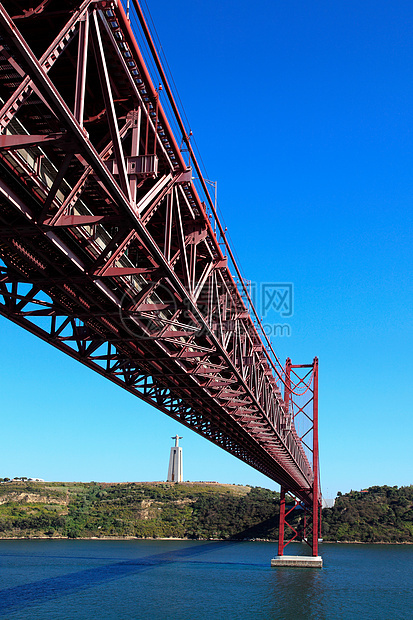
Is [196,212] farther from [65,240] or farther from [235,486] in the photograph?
[235,486]

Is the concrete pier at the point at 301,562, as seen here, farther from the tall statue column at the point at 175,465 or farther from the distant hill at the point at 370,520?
the tall statue column at the point at 175,465

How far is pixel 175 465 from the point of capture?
151125mm

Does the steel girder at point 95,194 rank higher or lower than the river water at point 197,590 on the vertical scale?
higher

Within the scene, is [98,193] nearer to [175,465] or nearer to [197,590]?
[197,590]

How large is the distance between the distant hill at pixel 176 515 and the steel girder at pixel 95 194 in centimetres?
8919

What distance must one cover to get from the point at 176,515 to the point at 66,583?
247 ft

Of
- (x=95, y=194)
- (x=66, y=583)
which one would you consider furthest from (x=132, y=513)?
(x=95, y=194)

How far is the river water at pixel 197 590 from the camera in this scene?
2908 centimetres

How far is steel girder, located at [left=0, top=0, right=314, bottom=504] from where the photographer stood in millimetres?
8227

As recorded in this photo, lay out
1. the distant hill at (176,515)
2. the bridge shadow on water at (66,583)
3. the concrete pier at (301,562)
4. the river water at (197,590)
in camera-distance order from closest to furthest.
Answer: the river water at (197,590) < the bridge shadow on water at (66,583) < the concrete pier at (301,562) < the distant hill at (176,515)

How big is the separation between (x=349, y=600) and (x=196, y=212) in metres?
27.7

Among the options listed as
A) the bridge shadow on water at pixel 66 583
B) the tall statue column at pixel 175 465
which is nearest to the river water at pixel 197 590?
the bridge shadow on water at pixel 66 583

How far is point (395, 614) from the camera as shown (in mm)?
29859

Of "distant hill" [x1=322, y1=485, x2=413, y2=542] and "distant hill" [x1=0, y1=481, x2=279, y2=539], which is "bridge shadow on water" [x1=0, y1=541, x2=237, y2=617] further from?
"distant hill" [x1=322, y1=485, x2=413, y2=542]
